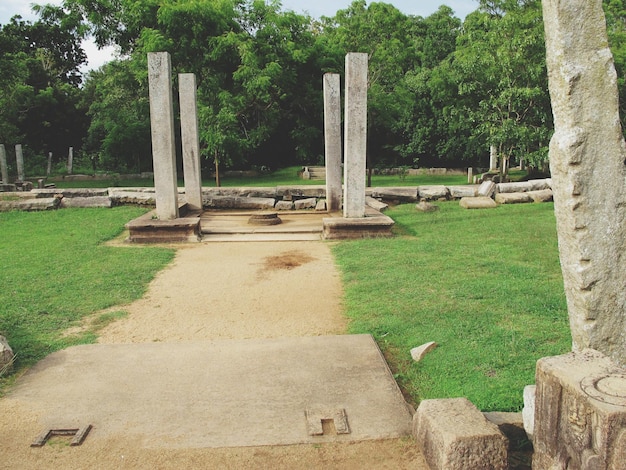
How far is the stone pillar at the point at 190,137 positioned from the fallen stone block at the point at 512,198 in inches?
272

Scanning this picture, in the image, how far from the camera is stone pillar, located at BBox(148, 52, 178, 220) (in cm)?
901

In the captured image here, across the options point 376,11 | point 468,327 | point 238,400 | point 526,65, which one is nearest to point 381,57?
point 376,11

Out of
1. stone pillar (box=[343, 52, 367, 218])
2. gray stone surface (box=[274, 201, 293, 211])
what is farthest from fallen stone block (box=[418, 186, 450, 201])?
stone pillar (box=[343, 52, 367, 218])

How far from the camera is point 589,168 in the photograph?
2539 millimetres

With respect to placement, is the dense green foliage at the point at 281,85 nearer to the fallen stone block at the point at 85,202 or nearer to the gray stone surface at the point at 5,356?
the fallen stone block at the point at 85,202

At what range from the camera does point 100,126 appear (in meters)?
25.5

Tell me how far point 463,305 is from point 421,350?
51.8 inches

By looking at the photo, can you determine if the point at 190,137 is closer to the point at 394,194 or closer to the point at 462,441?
the point at 394,194

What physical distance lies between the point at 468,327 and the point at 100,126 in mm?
24524

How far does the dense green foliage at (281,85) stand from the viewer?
15.9m

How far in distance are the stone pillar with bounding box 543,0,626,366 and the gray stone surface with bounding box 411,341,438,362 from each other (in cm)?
143

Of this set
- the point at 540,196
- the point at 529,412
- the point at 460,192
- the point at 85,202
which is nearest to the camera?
the point at 529,412

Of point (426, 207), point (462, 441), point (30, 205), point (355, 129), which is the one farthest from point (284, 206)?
point (462, 441)

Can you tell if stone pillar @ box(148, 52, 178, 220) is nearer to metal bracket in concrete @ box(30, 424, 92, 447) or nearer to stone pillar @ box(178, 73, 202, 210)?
stone pillar @ box(178, 73, 202, 210)
